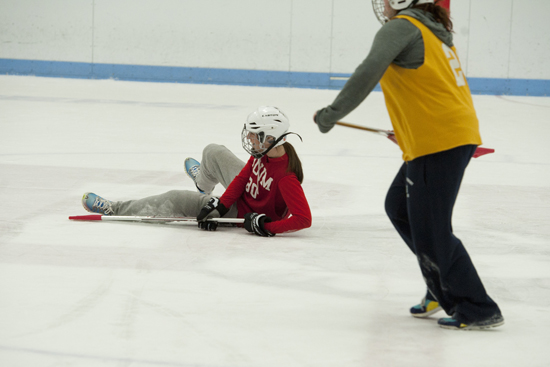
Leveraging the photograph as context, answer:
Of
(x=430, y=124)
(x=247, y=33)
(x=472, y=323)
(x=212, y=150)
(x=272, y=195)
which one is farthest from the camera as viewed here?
(x=247, y=33)

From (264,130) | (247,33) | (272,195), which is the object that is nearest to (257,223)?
(272,195)

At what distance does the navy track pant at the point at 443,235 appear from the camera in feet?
8.05

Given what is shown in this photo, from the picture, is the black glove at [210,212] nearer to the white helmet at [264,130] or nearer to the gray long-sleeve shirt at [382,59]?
the white helmet at [264,130]

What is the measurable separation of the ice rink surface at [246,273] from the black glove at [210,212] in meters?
0.05

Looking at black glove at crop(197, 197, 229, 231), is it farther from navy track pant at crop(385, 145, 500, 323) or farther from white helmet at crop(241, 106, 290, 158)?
navy track pant at crop(385, 145, 500, 323)

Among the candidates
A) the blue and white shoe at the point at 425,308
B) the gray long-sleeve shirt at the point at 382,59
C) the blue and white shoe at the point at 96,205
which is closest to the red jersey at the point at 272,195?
the blue and white shoe at the point at 96,205

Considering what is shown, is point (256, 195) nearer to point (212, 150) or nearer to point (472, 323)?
point (212, 150)

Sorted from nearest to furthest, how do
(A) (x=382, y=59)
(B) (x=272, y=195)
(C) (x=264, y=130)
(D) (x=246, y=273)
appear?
1. (A) (x=382, y=59)
2. (D) (x=246, y=273)
3. (C) (x=264, y=130)
4. (B) (x=272, y=195)

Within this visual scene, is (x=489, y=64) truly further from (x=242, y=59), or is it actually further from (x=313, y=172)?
(x=313, y=172)

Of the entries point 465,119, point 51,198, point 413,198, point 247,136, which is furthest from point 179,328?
point 51,198

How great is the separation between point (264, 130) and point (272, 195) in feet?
1.28

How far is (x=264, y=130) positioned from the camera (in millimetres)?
3795

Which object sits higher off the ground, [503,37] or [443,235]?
[503,37]

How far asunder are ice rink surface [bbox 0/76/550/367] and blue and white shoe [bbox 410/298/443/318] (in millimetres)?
34
